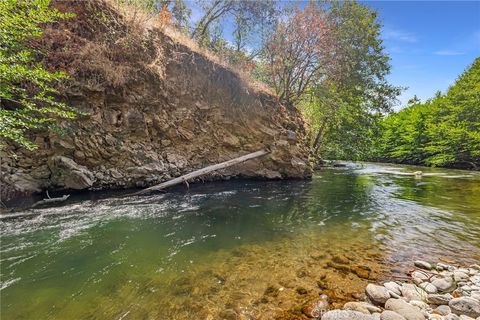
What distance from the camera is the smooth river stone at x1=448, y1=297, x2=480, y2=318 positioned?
10.2 feet

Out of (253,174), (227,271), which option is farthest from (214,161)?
(227,271)

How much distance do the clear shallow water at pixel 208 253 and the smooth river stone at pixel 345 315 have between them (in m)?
0.53

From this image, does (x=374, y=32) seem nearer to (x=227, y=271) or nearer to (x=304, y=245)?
(x=304, y=245)

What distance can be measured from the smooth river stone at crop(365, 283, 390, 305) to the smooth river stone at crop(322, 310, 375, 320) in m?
0.65

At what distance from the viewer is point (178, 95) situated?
12195 mm

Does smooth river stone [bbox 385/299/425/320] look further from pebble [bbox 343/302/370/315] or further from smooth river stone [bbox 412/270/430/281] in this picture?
smooth river stone [bbox 412/270/430/281]

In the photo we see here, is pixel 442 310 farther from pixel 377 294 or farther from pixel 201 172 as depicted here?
pixel 201 172

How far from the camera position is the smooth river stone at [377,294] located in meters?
3.43

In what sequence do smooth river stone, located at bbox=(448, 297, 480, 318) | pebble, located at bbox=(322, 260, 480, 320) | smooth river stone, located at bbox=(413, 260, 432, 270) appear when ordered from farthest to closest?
smooth river stone, located at bbox=(413, 260, 432, 270) < smooth river stone, located at bbox=(448, 297, 480, 318) < pebble, located at bbox=(322, 260, 480, 320)

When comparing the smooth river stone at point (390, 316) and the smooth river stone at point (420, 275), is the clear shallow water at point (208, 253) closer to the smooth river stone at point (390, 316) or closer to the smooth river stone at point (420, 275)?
Answer: the smooth river stone at point (420, 275)

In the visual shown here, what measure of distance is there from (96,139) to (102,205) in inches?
116

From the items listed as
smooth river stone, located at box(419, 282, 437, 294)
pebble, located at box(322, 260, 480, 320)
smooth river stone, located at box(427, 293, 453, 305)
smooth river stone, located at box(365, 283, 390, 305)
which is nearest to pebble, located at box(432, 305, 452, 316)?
pebble, located at box(322, 260, 480, 320)

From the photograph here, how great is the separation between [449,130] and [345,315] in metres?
35.0

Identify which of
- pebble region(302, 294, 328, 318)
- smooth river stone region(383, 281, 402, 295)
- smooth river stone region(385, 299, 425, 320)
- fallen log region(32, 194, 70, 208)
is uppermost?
fallen log region(32, 194, 70, 208)
